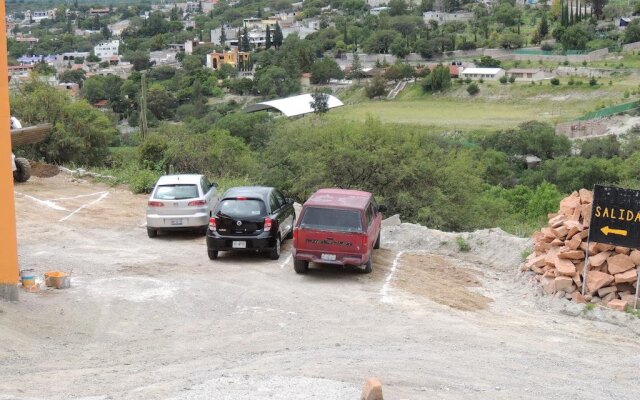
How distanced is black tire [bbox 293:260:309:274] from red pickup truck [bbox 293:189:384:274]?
0.03m

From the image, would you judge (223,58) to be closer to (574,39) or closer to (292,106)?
(574,39)

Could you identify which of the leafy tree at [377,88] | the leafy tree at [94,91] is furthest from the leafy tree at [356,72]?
the leafy tree at [94,91]

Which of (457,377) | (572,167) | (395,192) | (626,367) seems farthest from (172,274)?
(572,167)

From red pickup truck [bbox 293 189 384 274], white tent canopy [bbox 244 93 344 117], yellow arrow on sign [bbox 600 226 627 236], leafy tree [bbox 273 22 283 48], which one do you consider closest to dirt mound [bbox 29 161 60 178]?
red pickup truck [bbox 293 189 384 274]

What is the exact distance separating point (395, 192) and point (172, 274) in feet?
42.0

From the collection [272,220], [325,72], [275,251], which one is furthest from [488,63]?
[272,220]

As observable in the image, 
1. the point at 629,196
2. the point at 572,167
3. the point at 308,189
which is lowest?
the point at 572,167

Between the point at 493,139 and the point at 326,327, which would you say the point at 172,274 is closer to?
the point at 326,327

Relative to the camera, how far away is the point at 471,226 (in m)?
27.2

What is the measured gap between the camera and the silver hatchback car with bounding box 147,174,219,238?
62.1 ft

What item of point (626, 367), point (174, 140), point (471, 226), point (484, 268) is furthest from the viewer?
point (174, 140)

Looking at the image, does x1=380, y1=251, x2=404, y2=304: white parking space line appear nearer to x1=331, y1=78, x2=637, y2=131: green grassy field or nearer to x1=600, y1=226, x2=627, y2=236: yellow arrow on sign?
x1=600, y1=226, x2=627, y2=236: yellow arrow on sign

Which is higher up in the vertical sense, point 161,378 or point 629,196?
point 629,196

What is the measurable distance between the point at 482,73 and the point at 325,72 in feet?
92.5
